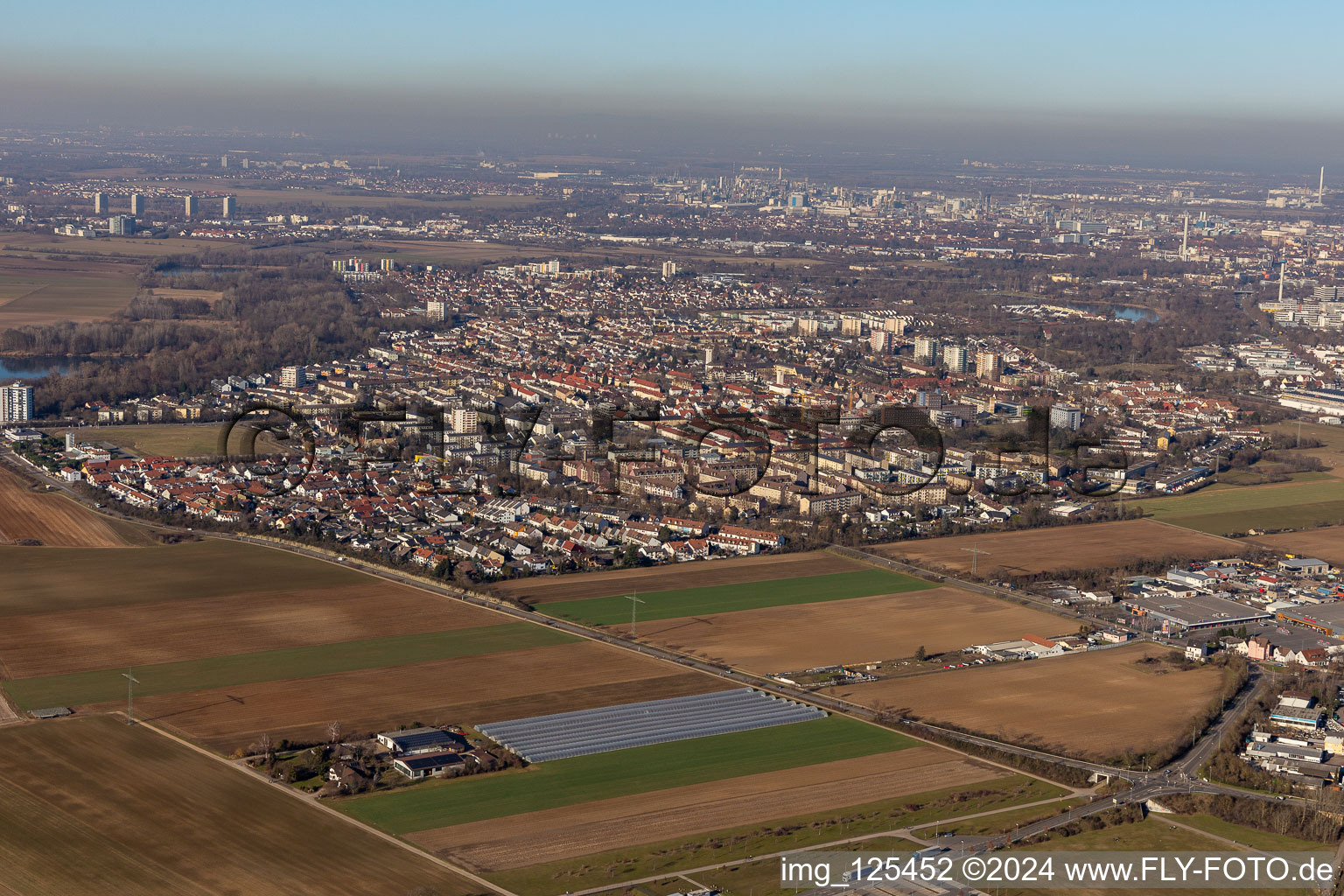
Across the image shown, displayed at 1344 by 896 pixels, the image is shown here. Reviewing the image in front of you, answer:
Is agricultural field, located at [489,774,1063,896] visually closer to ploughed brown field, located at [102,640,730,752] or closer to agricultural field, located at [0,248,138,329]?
ploughed brown field, located at [102,640,730,752]

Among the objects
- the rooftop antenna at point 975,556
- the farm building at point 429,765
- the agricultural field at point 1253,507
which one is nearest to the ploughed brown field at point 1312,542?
the agricultural field at point 1253,507

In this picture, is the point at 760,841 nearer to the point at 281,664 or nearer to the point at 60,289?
the point at 281,664

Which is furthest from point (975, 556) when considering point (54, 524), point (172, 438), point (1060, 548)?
point (172, 438)

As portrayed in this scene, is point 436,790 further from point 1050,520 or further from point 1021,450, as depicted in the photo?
point 1021,450

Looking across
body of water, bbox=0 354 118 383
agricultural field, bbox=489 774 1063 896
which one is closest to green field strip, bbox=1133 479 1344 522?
agricultural field, bbox=489 774 1063 896

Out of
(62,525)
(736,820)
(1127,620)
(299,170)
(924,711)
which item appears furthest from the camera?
(299,170)

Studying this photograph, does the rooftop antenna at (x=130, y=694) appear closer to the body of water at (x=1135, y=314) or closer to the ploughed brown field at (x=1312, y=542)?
the ploughed brown field at (x=1312, y=542)

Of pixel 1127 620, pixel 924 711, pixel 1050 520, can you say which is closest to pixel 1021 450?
pixel 1050 520

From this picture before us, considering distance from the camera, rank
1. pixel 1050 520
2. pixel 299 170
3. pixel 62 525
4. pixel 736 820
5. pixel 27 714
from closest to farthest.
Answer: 1. pixel 736 820
2. pixel 27 714
3. pixel 62 525
4. pixel 1050 520
5. pixel 299 170
